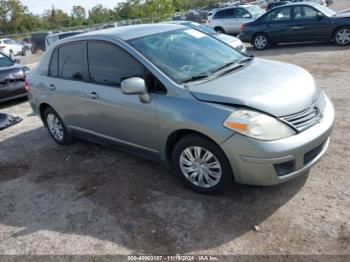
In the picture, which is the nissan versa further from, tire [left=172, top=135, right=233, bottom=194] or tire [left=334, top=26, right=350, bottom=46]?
tire [left=334, top=26, right=350, bottom=46]

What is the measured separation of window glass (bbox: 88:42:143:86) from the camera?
13.4 ft

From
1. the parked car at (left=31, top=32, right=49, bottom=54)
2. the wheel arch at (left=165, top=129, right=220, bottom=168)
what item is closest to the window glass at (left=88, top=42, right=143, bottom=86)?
the wheel arch at (left=165, top=129, right=220, bottom=168)

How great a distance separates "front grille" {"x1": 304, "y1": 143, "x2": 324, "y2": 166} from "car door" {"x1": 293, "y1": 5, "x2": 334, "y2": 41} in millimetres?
9414

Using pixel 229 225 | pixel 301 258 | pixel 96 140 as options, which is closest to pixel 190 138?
pixel 229 225

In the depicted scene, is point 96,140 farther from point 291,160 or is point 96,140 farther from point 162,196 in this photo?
point 291,160

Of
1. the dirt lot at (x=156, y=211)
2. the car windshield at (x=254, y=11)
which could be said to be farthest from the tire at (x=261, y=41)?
the dirt lot at (x=156, y=211)

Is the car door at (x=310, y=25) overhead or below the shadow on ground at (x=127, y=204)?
overhead

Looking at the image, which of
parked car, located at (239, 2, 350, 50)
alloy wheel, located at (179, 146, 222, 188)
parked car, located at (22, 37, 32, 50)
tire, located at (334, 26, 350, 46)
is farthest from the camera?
parked car, located at (22, 37, 32, 50)

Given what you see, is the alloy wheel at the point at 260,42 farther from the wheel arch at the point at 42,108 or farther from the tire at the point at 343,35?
the wheel arch at the point at 42,108

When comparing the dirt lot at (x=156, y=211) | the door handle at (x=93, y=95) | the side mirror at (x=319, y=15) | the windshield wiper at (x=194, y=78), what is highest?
the side mirror at (x=319, y=15)

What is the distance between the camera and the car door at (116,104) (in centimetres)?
401

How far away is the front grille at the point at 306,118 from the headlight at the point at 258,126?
0.26ft

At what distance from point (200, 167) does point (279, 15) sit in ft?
35.0

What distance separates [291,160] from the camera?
3.29 meters
